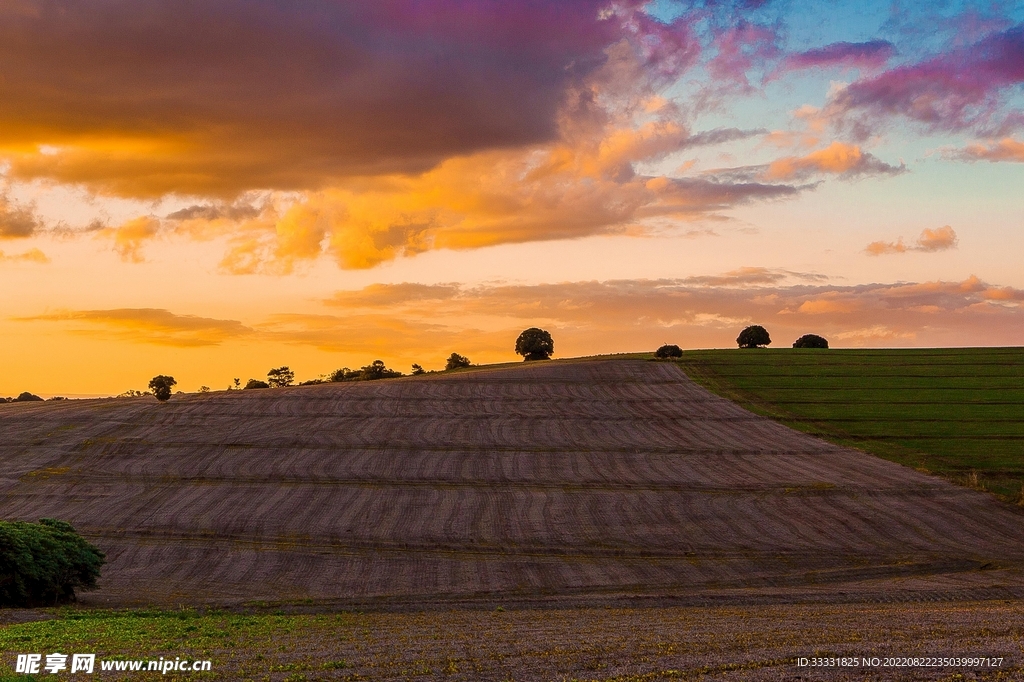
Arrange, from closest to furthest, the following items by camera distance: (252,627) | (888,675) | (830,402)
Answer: (888,675), (252,627), (830,402)

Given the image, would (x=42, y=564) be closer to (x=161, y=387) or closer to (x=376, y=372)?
(x=161, y=387)

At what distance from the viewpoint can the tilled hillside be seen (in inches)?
1580

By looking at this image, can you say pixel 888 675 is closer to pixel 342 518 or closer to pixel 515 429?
pixel 342 518

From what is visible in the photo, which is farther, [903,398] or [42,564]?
[903,398]

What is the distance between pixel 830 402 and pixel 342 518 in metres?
54.5

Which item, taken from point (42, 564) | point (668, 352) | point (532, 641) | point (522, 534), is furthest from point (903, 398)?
point (42, 564)

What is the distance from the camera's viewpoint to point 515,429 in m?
73.1

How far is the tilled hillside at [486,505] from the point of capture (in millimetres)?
40125

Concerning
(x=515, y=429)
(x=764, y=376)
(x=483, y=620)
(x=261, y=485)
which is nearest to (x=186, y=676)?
(x=483, y=620)

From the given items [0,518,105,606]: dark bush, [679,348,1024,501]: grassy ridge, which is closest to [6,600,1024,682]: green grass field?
[0,518,105,606]: dark bush

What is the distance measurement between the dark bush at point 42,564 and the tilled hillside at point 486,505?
59.5 inches

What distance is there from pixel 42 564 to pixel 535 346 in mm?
102415

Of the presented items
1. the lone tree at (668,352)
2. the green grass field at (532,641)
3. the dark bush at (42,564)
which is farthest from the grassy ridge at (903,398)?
the dark bush at (42,564)

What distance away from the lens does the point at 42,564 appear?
34.5 meters
